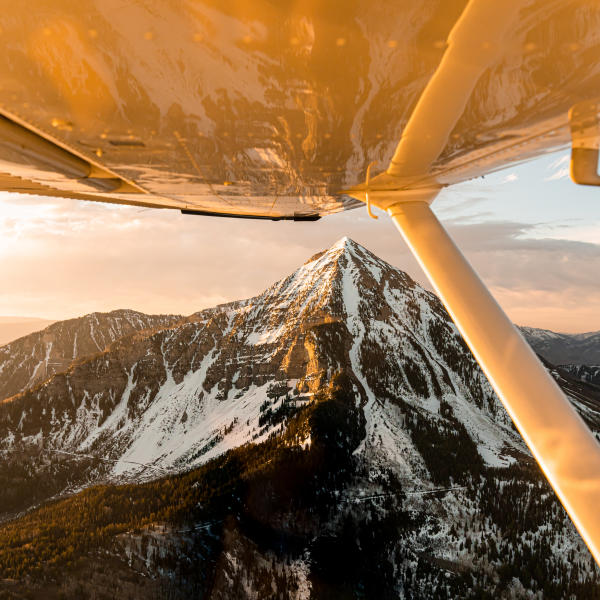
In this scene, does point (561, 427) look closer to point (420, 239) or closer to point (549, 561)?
point (420, 239)

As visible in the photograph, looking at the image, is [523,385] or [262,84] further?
[523,385]

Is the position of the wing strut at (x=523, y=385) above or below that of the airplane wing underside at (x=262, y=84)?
below

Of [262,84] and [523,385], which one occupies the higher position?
[262,84]

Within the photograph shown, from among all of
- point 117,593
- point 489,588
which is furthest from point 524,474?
point 117,593

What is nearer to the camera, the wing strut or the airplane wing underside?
the airplane wing underside

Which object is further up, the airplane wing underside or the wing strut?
the airplane wing underside
